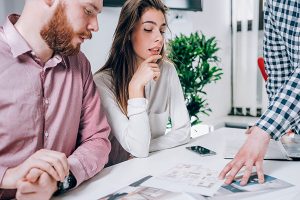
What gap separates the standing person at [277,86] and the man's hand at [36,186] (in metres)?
0.50

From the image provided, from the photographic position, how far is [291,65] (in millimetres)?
1564

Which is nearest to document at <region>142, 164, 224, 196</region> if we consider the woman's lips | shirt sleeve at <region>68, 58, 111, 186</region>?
shirt sleeve at <region>68, 58, 111, 186</region>

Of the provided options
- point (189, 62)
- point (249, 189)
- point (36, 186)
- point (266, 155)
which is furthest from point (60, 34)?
point (189, 62)

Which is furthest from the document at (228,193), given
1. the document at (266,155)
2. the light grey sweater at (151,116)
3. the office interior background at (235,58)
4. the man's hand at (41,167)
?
the office interior background at (235,58)

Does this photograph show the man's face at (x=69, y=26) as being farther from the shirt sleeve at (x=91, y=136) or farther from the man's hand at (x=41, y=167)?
the man's hand at (x=41, y=167)

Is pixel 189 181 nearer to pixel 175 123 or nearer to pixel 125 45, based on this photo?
pixel 175 123

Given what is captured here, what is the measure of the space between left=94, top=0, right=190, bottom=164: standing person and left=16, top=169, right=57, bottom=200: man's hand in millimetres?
505

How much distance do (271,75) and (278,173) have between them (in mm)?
706

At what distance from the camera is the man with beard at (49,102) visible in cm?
87

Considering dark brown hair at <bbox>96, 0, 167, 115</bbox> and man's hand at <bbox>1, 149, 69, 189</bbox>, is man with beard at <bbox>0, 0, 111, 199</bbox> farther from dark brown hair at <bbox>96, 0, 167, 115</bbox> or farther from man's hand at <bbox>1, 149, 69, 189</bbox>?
dark brown hair at <bbox>96, 0, 167, 115</bbox>

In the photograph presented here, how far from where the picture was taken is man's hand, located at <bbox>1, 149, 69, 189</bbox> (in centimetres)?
83

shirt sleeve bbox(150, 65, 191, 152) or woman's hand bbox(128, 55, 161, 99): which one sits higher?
woman's hand bbox(128, 55, 161, 99)

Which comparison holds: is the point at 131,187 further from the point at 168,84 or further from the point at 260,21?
the point at 260,21

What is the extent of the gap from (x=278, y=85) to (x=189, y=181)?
0.88 meters
